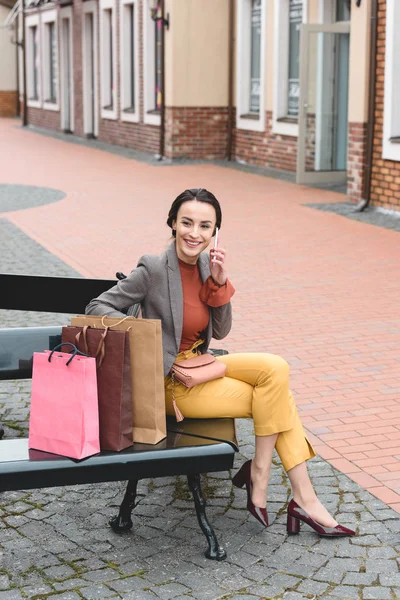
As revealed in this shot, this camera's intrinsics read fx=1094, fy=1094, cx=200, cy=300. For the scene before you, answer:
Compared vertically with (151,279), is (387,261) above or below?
below

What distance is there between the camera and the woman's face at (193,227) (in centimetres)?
424

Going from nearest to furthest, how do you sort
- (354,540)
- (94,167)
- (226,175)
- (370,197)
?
1. (354,540)
2. (370,197)
3. (226,175)
4. (94,167)

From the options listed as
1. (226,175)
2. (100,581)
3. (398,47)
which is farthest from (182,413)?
(226,175)

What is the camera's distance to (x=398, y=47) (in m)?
13.5

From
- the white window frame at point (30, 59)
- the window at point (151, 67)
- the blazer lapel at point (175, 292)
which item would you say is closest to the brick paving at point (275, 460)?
the blazer lapel at point (175, 292)

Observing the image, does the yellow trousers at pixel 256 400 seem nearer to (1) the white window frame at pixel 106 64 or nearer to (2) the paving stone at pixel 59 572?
(2) the paving stone at pixel 59 572

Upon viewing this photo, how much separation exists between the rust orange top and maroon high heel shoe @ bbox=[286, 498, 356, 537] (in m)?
0.76

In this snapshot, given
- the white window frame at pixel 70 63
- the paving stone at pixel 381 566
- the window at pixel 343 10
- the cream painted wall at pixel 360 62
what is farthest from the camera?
the white window frame at pixel 70 63

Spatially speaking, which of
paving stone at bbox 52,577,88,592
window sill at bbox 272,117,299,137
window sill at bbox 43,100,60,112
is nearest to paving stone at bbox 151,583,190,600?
paving stone at bbox 52,577,88,592

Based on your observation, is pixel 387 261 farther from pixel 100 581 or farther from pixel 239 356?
pixel 100 581

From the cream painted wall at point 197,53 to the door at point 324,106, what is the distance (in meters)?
4.80

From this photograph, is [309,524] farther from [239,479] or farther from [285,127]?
[285,127]

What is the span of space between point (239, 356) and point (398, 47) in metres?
10.0

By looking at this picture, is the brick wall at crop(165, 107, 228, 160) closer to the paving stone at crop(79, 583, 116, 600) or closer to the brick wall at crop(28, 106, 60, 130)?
the brick wall at crop(28, 106, 60, 130)
